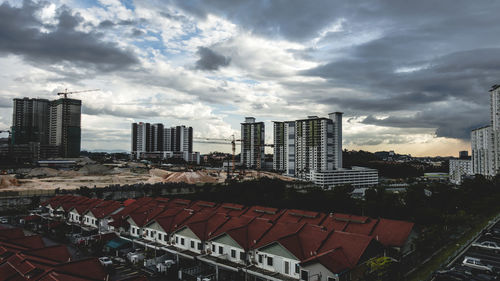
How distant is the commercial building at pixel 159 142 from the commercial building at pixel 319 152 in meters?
72.0

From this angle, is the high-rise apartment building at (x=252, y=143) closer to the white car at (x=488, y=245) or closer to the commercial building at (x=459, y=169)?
the commercial building at (x=459, y=169)

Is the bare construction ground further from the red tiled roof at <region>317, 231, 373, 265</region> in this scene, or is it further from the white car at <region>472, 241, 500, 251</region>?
the white car at <region>472, 241, 500, 251</region>

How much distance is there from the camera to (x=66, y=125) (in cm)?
12725

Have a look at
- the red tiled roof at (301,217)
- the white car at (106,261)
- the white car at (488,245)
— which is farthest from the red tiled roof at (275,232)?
the white car at (488,245)

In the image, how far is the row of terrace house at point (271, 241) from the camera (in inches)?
614

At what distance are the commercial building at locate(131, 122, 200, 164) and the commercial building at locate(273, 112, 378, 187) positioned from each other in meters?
72.0

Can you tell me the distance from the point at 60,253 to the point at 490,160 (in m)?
88.5

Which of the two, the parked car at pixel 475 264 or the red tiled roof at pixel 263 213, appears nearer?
the parked car at pixel 475 264

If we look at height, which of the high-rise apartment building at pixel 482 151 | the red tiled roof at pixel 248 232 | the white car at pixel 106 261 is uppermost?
Answer: the high-rise apartment building at pixel 482 151

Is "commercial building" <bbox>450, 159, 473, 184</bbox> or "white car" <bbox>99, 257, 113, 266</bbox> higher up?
"commercial building" <bbox>450, 159, 473, 184</bbox>

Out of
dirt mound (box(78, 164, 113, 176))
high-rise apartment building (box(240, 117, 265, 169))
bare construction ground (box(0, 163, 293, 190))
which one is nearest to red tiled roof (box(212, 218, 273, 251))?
bare construction ground (box(0, 163, 293, 190))

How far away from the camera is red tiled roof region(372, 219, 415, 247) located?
18547mm

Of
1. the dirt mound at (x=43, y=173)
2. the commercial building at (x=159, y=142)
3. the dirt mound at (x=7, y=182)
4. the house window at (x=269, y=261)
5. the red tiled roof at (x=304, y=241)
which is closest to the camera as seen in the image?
the red tiled roof at (x=304, y=241)

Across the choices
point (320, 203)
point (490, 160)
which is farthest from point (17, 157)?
point (490, 160)
